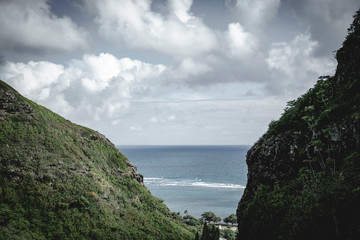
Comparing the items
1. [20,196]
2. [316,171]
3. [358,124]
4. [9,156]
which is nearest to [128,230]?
[20,196]

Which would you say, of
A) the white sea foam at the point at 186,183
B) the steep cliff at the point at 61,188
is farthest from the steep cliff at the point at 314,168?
the white sea foam at the point at 186,183

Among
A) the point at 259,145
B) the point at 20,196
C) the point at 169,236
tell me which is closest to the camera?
the point at 259,145

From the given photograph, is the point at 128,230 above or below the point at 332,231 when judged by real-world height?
below

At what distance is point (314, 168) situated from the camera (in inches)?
971

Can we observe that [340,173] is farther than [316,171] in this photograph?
No

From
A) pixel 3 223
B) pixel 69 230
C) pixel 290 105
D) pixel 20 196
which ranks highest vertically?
pixel 290 105

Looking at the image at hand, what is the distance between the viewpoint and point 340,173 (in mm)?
20312

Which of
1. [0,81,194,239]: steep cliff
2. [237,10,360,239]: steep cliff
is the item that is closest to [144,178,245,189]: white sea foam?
[0,81,194,239]: steep cliff

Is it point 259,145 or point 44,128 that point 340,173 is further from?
point 44,128

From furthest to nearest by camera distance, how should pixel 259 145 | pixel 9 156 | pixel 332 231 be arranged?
pixel 9 156
pixel 259 145
pixel 332 231

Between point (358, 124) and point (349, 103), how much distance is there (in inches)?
127

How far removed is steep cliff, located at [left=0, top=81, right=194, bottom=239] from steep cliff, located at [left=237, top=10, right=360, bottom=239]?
2560 centimetres

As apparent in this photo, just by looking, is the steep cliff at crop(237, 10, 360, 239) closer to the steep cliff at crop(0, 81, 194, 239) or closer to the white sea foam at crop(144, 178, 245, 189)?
the steep cliff at crop(0, 81, 194, 239)

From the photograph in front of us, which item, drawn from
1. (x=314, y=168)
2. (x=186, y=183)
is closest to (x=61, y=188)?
(x=314, y=168)
